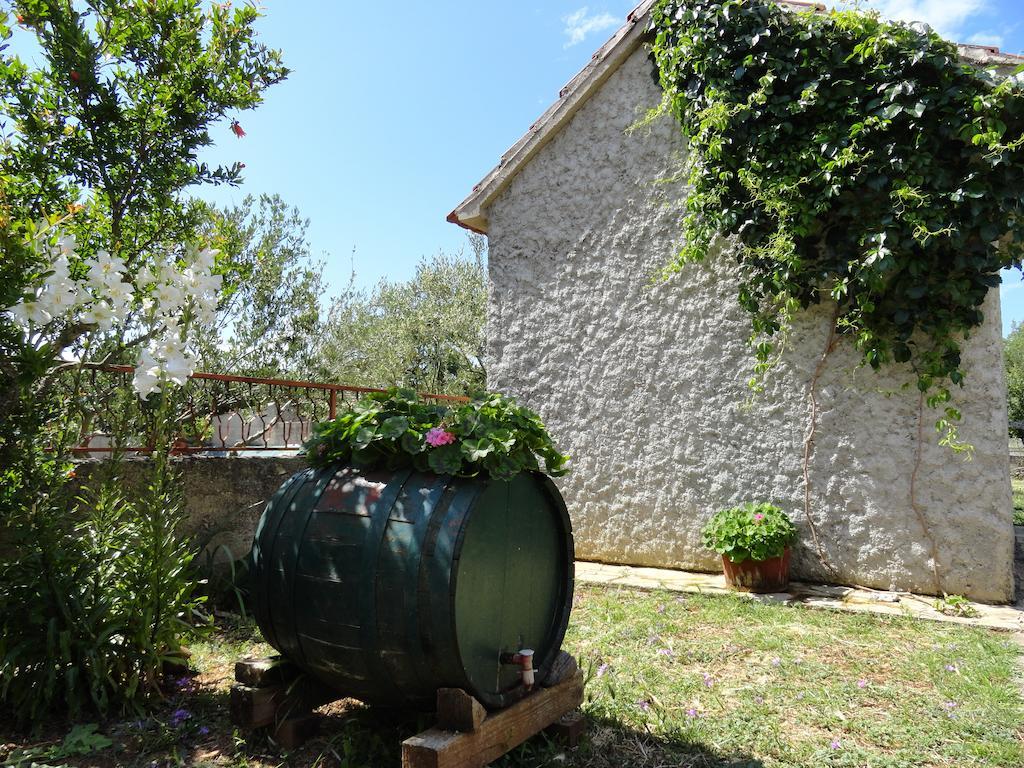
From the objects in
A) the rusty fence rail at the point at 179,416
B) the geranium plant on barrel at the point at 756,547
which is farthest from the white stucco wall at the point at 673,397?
the rusty fence rail at the point at 179,416

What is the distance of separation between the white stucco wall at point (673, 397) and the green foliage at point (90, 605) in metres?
3.69

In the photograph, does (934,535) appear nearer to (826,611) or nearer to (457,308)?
(826,611)

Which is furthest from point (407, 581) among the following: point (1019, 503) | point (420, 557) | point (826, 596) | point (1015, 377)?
point (1015, 377)

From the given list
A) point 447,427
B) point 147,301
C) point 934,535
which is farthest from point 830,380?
point 147,301

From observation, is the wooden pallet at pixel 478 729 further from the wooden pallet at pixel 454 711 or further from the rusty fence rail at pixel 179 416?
the rusty fence rail at pixel 179 416

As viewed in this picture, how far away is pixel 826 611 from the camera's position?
14.2 ft

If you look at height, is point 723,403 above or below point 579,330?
below

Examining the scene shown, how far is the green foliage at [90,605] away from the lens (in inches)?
102

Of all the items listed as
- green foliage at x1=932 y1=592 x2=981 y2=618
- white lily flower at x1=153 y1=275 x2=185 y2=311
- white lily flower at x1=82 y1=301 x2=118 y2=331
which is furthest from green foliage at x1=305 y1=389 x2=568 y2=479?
green foliage at x1=932 y1=592 x2=981 y2=618

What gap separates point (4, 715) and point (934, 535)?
519 cm

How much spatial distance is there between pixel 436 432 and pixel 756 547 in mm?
3173

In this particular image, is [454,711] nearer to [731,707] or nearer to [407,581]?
[407,581]

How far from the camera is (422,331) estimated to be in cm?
1669

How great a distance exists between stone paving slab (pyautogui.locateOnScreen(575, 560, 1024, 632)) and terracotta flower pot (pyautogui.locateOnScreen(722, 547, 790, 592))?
0.08 m
